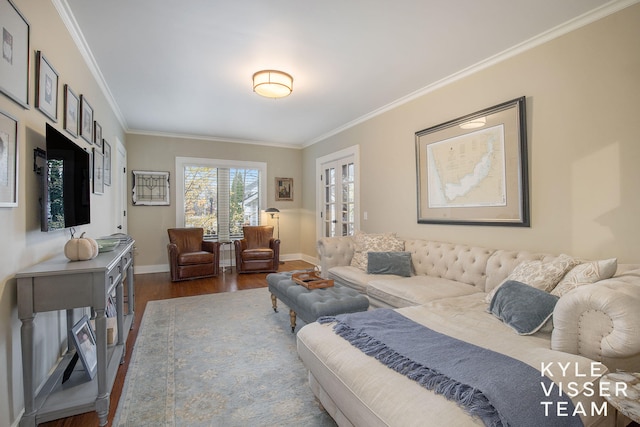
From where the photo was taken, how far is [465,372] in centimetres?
125

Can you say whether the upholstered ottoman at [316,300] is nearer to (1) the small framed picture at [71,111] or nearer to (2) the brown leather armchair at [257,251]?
(1) the small framed picture at [71,111]

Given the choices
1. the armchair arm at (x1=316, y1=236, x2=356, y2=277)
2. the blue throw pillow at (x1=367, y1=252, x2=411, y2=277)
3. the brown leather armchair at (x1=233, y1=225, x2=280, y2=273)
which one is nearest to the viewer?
the blue throw pillow at (x1=367, y1=252, x2=411, y2=277)

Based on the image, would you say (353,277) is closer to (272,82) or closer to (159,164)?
(272,82)

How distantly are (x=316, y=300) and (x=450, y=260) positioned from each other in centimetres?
151

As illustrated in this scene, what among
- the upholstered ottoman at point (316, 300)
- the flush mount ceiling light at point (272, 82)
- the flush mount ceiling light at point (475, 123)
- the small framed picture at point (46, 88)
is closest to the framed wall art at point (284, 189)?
the flush mount ceiling light at point (272, 82)

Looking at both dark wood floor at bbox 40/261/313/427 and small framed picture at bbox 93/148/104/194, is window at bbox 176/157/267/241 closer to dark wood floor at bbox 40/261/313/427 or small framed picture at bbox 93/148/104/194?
dark wood floor at bbox 40/261/313/427

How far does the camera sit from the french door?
521 centimetres

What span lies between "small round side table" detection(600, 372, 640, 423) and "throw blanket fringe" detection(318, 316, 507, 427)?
526 mm

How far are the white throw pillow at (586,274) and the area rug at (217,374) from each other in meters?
1.67

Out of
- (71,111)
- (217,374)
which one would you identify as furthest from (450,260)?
(71,111)

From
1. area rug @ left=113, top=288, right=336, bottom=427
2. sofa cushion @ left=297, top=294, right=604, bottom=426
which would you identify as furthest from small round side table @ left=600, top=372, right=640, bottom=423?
area rug @ left=113, top=288, right=336, bottom=427

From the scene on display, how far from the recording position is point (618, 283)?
1.57 m

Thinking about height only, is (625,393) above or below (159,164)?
below

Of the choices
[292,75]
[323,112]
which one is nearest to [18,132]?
[292,75]
